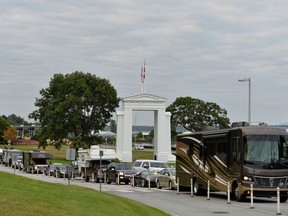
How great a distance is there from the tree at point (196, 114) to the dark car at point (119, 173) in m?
62.4

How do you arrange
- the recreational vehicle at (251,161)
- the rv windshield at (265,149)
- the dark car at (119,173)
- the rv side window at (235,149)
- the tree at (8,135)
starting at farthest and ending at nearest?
the tree at (8,135) < the dark car at (119,173) < the rv side window at (235,149) < the rv windshield at (265,149) < the recreational vehicle at (251,161)

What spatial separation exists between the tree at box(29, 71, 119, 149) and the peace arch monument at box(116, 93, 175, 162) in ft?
39.0

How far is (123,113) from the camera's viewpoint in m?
81.6

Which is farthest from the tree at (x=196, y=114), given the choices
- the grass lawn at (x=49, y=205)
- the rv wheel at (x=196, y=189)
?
the grass lawn at (x=49, y=205)

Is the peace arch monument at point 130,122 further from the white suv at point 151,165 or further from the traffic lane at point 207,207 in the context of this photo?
the traffic lane at point 207,207

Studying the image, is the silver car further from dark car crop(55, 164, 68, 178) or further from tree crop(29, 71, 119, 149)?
tree crop(29, 71, 119, 149)

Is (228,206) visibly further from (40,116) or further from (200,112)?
(200,112)

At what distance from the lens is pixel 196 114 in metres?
111

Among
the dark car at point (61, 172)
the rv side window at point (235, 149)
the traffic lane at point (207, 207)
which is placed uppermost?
the rv side window at point (235, 149)

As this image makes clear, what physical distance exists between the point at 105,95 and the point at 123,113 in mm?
14923

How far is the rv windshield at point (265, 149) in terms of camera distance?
91.0ft

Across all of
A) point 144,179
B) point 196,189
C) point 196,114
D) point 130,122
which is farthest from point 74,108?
point 196,189

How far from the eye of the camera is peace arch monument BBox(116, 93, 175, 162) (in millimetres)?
81000

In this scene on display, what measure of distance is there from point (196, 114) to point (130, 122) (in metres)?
32.1
